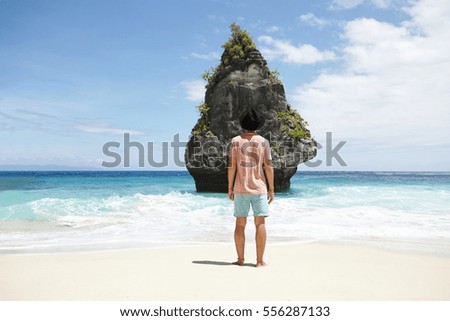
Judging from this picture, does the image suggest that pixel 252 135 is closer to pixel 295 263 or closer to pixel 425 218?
pixel 295 263

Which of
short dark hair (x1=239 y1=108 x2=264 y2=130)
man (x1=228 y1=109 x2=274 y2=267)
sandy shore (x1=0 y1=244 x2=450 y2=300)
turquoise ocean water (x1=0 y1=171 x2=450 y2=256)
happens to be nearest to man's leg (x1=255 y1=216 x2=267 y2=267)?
man (x1=228 y1=109 x2=274 y2=267)

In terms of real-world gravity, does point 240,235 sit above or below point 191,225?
above

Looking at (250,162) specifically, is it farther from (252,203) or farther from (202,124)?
(202,124)

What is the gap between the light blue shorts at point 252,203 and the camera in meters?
4.81

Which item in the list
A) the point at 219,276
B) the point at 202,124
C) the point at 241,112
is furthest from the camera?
the point at 202,124

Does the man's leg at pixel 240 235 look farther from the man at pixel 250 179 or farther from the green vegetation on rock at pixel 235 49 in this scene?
the green vegetation on rock at pixel 235 49

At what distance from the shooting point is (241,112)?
67.3 ft

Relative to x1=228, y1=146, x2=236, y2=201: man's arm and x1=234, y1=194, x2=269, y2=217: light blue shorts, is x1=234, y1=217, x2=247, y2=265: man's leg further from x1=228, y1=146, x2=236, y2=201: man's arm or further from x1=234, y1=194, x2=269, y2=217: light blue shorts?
x1=228, y1=146, x2=236, y2=201: man's arm

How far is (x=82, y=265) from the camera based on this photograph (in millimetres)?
4988

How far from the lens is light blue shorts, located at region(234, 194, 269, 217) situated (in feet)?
15.8

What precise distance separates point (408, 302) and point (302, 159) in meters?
17.2

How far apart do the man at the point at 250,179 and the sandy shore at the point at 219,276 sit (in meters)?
0.46

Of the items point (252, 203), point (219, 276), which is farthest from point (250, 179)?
point (219, 276)

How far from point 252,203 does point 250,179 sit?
0.34 m
